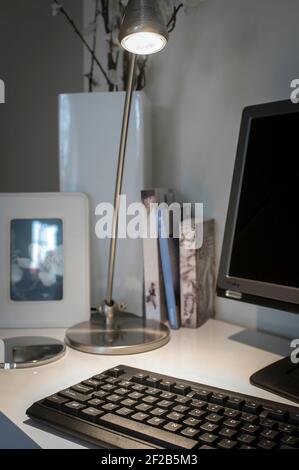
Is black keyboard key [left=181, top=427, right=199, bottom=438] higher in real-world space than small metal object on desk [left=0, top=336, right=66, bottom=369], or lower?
lower

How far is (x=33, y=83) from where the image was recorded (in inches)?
51.6

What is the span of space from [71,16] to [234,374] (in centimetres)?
106

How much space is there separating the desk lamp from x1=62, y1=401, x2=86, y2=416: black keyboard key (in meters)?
0.26

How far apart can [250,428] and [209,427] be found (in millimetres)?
45

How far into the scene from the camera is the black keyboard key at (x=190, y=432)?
1.77 ft

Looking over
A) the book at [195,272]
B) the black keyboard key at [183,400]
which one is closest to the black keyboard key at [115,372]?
the black keyboard key at [183,400]

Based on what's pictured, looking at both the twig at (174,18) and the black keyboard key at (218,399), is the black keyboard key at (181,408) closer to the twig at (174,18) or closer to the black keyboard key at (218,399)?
the black keyboard key at (218,399)

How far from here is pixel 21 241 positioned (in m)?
1.06

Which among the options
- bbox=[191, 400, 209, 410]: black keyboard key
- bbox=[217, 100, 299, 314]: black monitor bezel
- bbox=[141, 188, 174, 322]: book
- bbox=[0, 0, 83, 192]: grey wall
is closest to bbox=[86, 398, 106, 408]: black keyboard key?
bbox=[191, 400, 209, 410]: black keyboard key

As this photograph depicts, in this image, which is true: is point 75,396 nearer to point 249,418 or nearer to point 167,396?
point 167,396

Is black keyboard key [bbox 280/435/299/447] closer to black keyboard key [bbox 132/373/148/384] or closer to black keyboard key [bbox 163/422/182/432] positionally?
black keyboard key [bbox 163/422/182/432]

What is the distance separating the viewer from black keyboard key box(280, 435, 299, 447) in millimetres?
521
